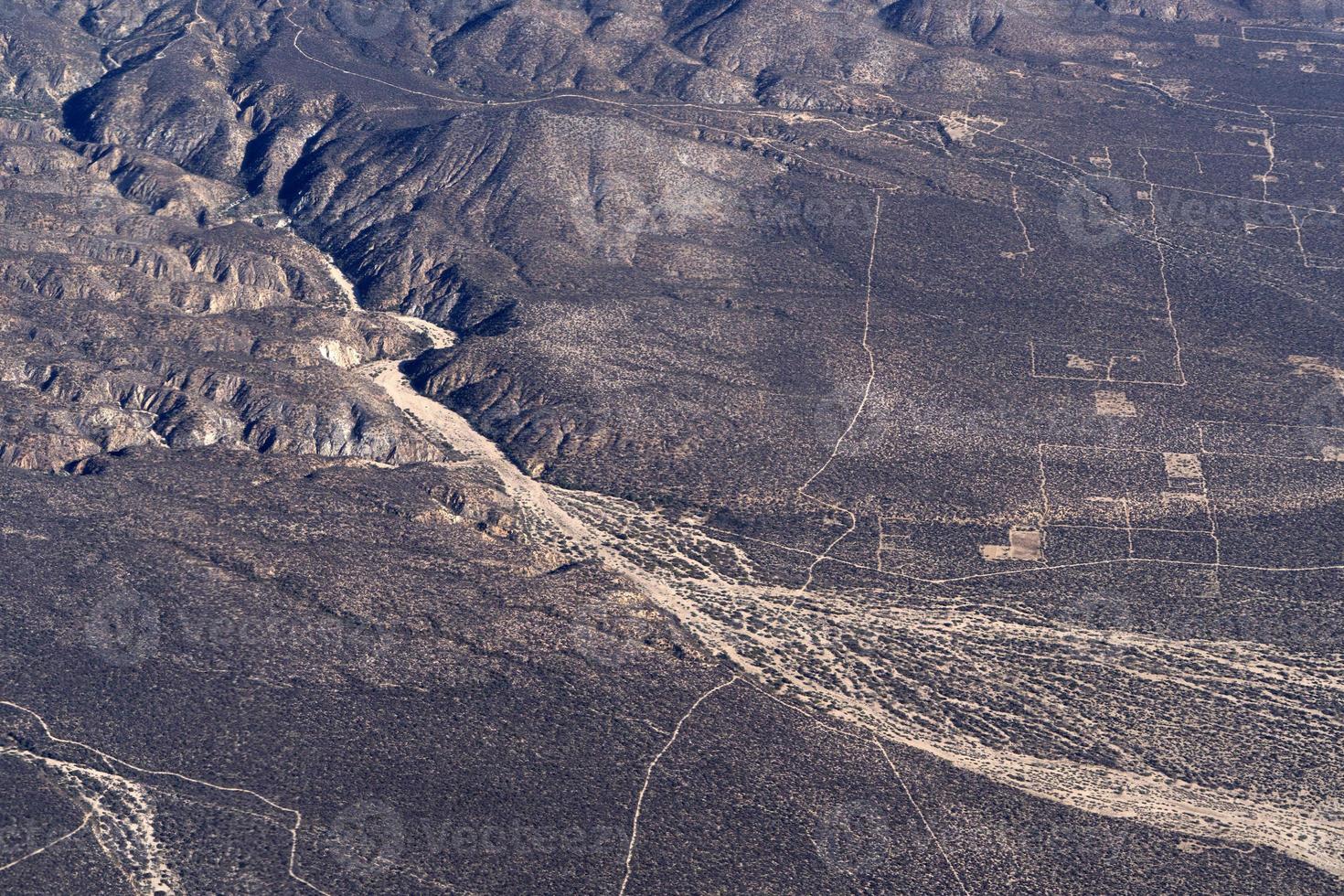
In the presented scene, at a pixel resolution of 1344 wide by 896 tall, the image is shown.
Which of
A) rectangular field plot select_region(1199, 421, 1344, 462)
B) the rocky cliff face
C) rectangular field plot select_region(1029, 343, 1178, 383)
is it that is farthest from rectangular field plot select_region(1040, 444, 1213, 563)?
the rocky cliff face

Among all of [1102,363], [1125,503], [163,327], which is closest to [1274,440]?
[1102,363]

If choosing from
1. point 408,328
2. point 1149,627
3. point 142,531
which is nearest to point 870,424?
point 1149,627

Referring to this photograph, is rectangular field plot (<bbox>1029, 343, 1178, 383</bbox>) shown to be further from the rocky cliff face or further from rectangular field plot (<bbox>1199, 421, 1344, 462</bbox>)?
the rocky cliff face

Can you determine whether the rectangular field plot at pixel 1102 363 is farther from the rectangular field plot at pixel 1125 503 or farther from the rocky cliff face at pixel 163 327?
the rocky cliff face at pixel 163 327

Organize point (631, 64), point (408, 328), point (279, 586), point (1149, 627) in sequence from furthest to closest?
point (631, 64)
point (408, 328)
point (1149, 627)
point (279, 586)

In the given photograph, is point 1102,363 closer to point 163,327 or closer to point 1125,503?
point 1125,503

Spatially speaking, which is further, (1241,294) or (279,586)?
(1241,294)

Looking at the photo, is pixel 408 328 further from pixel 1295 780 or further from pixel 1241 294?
pixel 1295 780
